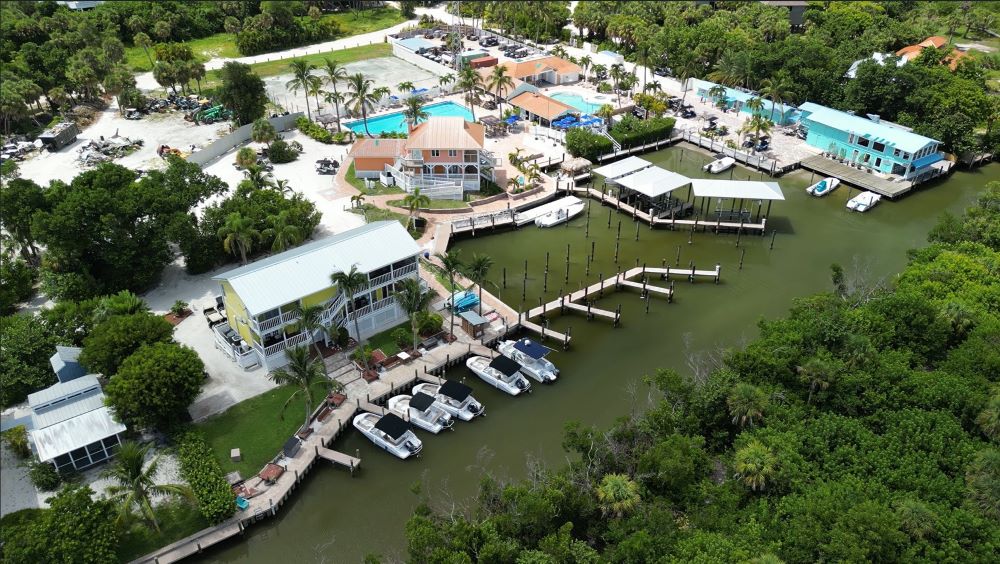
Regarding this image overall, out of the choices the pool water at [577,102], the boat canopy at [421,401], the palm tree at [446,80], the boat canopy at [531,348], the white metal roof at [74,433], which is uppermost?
the palm tree at [446,80]

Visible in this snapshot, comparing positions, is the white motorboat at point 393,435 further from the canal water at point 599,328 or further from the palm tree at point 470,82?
the palm tree at point 470,82

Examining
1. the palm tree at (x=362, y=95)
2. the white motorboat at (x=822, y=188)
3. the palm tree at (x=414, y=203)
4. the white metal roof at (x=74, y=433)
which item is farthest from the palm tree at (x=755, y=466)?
the palm tree at (x=362, y=95)

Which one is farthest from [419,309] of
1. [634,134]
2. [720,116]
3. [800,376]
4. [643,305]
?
[720,116]

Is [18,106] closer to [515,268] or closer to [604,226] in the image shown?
[515,268]

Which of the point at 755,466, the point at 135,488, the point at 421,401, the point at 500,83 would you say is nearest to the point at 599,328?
the point at 421,401

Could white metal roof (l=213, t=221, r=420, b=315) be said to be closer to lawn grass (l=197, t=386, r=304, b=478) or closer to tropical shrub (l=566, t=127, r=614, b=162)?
lawn grass (l=197, t=386, r=304, b=478)

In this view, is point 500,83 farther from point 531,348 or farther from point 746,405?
point 746,405

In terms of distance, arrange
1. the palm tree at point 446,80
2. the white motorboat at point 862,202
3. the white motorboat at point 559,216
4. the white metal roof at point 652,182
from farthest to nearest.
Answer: the palm tree at point 446,80 → the white motorboat at point 862,202 → the white motorboat at point 559,216 → the white metal roof at point 652,182
